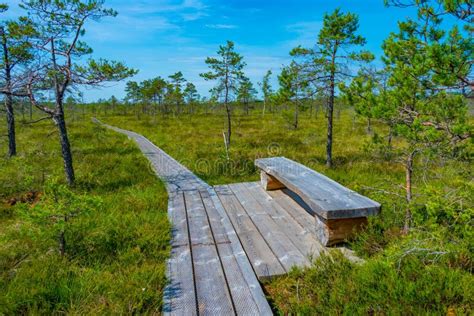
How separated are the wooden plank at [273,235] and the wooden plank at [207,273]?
29.0 inches

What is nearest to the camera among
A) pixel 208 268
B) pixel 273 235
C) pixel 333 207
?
pixel 208 268

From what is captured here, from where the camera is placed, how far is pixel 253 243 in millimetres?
3609

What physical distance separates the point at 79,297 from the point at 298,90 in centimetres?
845

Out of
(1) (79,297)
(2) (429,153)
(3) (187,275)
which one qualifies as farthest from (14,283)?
(2) (429,153)

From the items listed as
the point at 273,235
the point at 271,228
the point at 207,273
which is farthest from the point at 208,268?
the point at 271,228

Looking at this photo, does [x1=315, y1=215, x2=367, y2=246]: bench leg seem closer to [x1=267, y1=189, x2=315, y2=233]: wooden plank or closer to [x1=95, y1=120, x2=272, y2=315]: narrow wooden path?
[x1=267, y1=189, x2=315, y2=233]: wooden plank

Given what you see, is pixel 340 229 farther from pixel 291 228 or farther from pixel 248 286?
pixel 248 286

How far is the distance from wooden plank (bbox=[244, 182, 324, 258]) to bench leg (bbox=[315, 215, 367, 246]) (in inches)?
6.3

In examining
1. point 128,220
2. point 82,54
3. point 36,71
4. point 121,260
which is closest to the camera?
point 121,260

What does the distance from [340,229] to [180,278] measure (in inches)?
80.0

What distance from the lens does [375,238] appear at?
3295mm

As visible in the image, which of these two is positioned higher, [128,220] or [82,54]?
[82,54]

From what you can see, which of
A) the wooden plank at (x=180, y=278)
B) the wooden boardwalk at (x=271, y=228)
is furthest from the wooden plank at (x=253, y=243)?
the wooden plank at (x=180, y=278)

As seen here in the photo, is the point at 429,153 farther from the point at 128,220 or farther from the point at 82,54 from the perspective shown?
the point at 82,54
